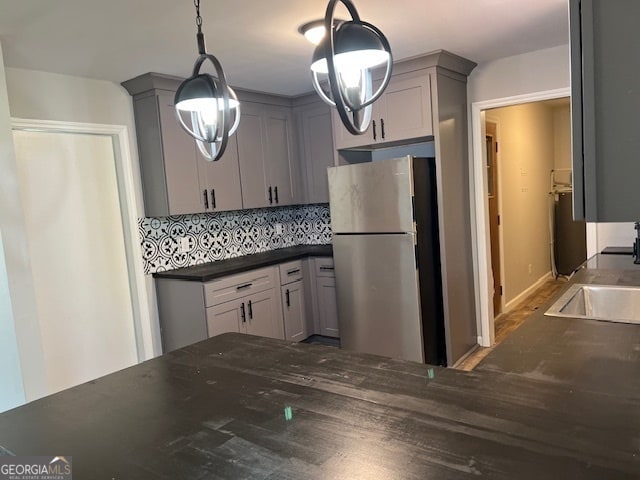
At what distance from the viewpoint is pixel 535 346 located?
147 cm

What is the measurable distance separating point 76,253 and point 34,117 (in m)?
0.90

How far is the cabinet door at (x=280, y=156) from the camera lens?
4.15 m

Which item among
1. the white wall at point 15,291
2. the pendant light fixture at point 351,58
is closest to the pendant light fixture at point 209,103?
the pendant light fixture at point 351,58

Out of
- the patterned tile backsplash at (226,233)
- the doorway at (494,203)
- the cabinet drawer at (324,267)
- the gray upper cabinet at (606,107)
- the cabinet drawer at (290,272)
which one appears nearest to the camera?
the gray upper cabinet at (606,107)

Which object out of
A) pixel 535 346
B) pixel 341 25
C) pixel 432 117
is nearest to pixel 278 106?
pixel 432 117

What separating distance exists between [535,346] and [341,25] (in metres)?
1.13

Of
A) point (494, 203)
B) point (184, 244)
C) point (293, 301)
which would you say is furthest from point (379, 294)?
point (494, 203)

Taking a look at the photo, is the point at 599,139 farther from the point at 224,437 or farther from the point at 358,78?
the point at 224,437

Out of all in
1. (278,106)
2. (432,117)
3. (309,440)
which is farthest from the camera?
(278,106)

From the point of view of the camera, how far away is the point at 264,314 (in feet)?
12.2

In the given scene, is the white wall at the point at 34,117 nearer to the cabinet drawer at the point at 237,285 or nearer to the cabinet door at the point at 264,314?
the cabinet drawer at the point at 237,285

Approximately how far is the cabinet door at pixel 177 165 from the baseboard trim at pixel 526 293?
336cm

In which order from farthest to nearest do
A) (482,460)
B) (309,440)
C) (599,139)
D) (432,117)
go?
(432,117) < (309,440) < (482,460) < (599,139)

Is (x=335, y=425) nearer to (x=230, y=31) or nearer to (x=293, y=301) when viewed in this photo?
(x=230, y=31)
